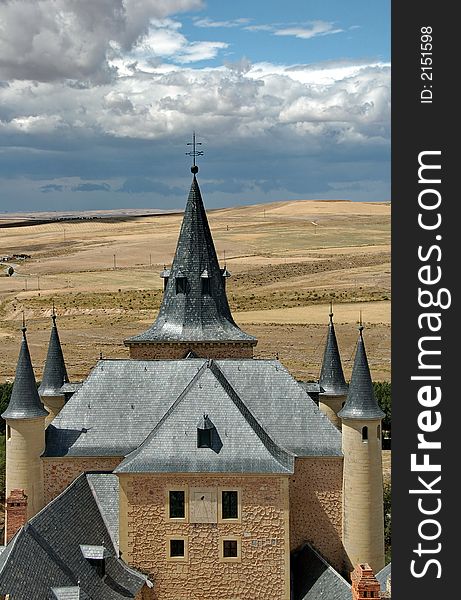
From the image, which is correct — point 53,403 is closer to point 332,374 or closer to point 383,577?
point 332,374

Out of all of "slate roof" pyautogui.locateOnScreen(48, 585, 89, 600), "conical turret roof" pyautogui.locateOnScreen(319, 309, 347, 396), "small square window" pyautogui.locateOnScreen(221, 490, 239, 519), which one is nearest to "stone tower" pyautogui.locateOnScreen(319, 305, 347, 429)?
"conical turret roof" pyautogui.locateOnScreen(319, 309, 347, 396)

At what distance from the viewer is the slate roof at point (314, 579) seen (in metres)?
28.2

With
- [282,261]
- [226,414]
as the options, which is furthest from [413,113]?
[282,261]

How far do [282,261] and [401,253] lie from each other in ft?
530

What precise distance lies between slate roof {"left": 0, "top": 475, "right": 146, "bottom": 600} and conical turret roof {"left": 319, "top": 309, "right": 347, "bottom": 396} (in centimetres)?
1468

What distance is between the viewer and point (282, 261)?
17688 cm

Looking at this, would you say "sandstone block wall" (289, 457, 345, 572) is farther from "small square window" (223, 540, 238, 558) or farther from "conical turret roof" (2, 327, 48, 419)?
"conical turret roof" (2, 327, 48, 419)

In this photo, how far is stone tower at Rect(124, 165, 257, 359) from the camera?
40.5 meters

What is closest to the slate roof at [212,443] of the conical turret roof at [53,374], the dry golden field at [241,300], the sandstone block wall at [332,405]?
the sandstone block wall at [332,405]

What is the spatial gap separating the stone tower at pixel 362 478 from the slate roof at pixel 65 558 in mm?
8842

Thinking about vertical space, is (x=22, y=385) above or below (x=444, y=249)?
below

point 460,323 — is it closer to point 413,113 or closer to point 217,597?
point 413,113

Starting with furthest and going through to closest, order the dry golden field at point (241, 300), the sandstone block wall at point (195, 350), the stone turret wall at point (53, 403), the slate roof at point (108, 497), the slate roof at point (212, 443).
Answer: the dry golden field at point (241, 300), the stone turret wall at point (53, 403), the sandstone block wall at point (195, 350), the slate roof at point (108, 497), the slate roof at point (212, 443)

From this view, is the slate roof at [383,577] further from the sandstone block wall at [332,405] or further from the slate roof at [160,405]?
the sandstone block wall at [332,405]
